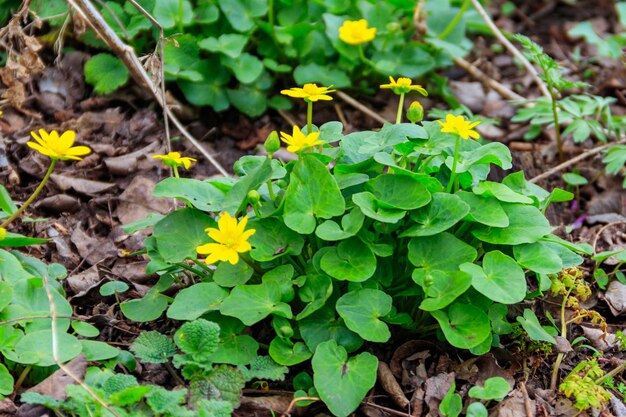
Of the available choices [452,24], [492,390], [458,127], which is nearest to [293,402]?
[492,390]

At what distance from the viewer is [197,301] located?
1946 mm

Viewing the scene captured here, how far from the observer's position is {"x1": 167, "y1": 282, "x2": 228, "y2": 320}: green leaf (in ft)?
6.28

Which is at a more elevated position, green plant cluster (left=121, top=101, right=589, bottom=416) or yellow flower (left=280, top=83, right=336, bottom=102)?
yellow flower (left=280, top=83, right=336, bottom=102)

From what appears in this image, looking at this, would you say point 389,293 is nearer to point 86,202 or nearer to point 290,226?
point 290,226

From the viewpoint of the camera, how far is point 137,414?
1.71 metres

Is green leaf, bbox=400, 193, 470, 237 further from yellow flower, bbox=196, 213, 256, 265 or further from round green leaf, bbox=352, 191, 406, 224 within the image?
yellow flower, bbox=196, 213, 256, 265

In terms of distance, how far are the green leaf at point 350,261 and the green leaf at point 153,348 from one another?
46 cm

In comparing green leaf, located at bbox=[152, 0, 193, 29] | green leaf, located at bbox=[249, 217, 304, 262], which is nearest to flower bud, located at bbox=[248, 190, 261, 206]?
green leaf, located at bbox=[249, 217, 304, 262]

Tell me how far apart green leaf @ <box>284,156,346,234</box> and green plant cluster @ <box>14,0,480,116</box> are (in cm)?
128

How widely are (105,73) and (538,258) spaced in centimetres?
202

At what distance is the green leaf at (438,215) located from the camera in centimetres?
190

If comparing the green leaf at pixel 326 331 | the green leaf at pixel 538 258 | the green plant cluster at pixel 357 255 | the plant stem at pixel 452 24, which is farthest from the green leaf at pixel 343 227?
the plant stem at pixel 452 24

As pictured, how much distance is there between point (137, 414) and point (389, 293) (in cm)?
76

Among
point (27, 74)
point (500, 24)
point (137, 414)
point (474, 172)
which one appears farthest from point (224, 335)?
point (500, 24)
